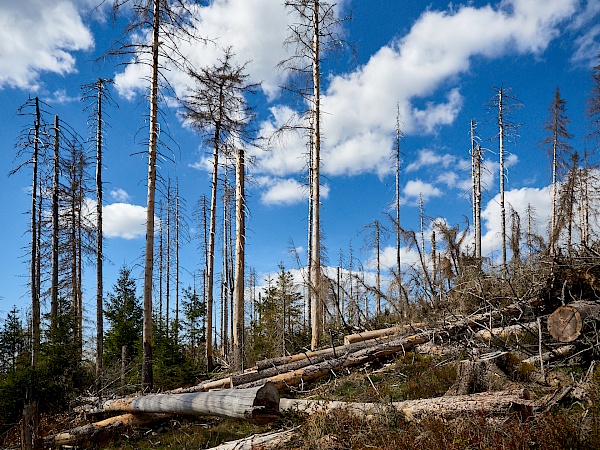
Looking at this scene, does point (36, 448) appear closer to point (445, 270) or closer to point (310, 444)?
point (310, 444)

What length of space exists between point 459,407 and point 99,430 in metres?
8.09

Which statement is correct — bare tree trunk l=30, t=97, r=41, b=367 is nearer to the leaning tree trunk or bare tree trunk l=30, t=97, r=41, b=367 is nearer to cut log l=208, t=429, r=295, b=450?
the leaning tree trunk

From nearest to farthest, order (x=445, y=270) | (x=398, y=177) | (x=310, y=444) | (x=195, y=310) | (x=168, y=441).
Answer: (x=310, y=444) < (x=168, y=441) < (x=445, y=270) < (x=195, y=310) < (x=398, y=177)

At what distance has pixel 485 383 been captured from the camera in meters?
6.86

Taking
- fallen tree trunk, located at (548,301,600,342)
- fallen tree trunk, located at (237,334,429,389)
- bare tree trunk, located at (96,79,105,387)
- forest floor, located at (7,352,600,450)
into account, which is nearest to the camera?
forest floor, located at (7,352,600,450)

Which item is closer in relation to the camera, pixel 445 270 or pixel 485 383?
pixel 485 383

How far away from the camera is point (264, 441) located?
21.5 feet

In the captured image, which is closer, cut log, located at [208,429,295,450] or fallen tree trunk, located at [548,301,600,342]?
cut log, located at [208,429,295,450]

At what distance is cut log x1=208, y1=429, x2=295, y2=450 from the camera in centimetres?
638

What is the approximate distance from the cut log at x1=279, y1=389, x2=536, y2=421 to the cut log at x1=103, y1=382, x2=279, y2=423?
86 cm

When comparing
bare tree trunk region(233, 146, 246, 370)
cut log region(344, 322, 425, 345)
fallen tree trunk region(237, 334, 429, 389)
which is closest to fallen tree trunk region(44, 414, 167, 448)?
fallen tree trunk region(237, 334, 429, 389)

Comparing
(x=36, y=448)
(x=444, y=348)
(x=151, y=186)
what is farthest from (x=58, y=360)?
(x=444, y=348)

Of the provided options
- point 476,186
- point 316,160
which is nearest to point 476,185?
point 476,186

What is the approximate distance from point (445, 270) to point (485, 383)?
24.2ft
